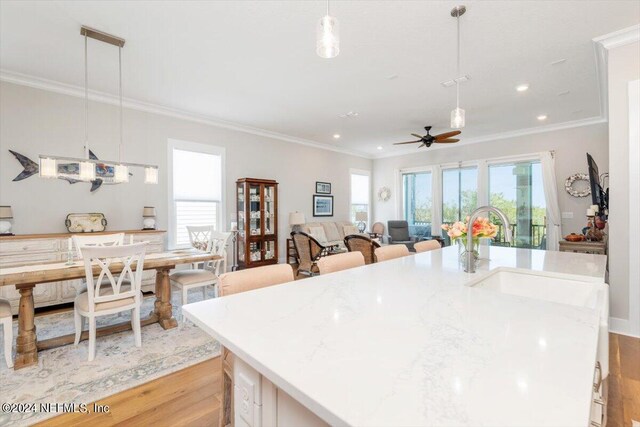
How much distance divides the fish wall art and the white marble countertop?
3.82m

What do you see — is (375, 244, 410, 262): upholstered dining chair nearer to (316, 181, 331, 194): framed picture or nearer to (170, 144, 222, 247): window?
(170, 144, 222, 247): window

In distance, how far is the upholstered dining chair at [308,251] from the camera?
494cm

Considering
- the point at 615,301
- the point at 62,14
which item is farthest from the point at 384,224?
the point at 62,14

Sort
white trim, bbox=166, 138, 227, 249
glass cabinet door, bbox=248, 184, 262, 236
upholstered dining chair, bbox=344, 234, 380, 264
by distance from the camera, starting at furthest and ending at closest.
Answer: glass cabinet door, bbox=248, 184, 262, 236
white trim, bbox=166, 138, 227, 249
upholstered dining chair, bbox=344, 234, 380, 264

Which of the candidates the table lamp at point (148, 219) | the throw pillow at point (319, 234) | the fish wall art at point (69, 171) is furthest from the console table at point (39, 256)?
the throw pillow at point (319, 234)

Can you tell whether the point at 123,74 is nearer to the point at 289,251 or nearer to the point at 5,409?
the point at 5,409

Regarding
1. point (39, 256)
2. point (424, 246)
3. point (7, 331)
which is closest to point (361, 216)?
point (424, 246)

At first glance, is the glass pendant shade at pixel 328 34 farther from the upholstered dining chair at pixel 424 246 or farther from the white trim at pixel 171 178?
the white trim at pixel 171 178

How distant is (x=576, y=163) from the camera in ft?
17.8

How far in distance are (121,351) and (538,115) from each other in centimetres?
674

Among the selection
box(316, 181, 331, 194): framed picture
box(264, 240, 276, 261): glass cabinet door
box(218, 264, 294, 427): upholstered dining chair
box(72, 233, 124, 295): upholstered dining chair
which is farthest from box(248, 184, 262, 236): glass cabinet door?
box(218, 264, 294, 427): upholstered dining chair

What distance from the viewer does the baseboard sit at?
9.23 feet

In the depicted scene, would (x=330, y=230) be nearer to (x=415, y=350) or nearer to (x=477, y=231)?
(x=477, y=231)

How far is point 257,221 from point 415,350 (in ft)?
17.0
